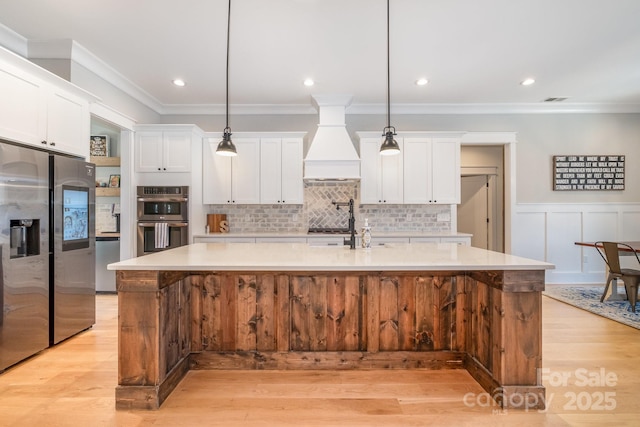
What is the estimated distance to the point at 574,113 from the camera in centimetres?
529

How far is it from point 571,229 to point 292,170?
4.49 m

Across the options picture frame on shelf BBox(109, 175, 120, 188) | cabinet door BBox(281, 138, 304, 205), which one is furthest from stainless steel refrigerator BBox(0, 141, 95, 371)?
cabinet door BBox(281, 138, 304, 205)

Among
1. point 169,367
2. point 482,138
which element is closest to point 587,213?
point 482,138

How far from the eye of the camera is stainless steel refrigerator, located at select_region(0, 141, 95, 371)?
2508mm

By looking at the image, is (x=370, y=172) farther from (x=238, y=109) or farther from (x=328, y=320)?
(x=328, y=320)

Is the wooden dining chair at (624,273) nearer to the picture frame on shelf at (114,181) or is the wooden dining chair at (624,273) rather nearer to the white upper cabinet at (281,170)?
the white upper cabinet at (281,170)

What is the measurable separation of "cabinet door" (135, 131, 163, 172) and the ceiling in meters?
0.63

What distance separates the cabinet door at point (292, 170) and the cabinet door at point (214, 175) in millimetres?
825

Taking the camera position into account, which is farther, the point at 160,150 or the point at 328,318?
the point at 160,150

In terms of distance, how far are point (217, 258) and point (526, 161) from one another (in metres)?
5.15

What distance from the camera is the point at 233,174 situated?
4977 mm

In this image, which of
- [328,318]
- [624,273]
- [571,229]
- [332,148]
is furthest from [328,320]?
[571,229]

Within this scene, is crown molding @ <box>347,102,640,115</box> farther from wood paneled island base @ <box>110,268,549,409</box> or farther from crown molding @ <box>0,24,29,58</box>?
crown molding @ <box>0,24,29,58</box>

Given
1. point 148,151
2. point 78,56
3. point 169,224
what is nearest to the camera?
point 78,56
